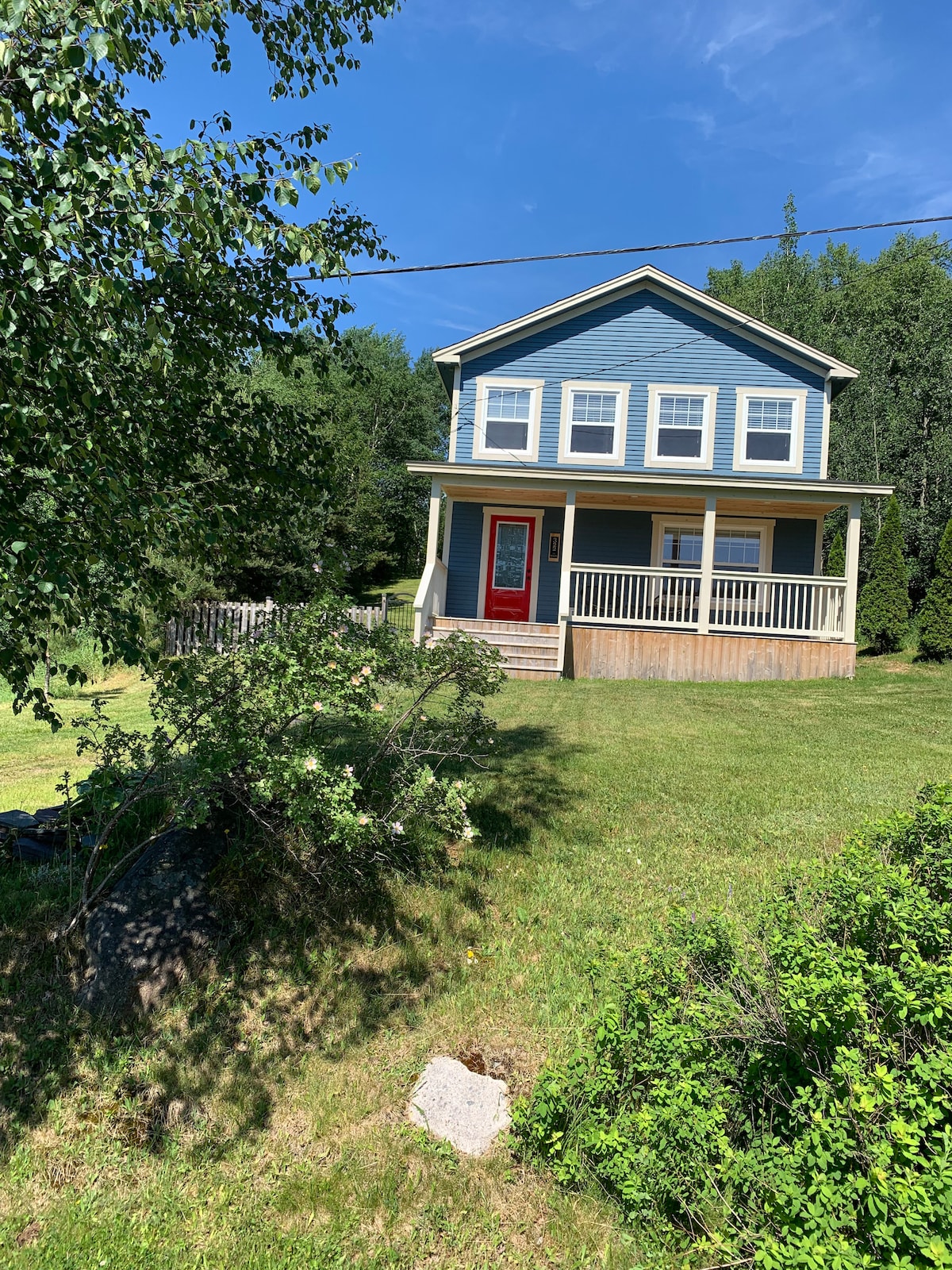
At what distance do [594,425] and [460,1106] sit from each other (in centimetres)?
1431

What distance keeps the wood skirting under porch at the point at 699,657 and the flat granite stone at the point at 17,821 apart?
913 cm

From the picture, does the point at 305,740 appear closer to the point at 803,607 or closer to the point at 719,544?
the point at 803,607

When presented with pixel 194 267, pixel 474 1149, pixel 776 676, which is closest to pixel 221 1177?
pixel 474 1149

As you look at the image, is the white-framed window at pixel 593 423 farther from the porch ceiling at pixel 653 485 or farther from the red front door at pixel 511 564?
the red front door at pixel 511 564

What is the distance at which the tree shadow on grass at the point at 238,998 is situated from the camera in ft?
10.6

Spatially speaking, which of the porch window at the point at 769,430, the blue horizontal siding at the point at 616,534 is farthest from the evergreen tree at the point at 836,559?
the blue horizontal siding at the point at 616,534

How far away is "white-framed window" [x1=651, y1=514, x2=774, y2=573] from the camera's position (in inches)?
627

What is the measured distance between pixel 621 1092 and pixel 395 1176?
2.93 feet

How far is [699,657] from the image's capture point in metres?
13.0

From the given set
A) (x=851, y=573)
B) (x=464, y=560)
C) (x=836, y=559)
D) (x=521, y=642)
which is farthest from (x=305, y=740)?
(x=836, y=559)

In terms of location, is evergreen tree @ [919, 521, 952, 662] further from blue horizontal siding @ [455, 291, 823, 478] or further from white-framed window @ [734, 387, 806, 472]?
blue horizontal siding @ [455, 291, 823, 478]

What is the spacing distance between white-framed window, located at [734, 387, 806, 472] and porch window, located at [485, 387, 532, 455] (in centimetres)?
428

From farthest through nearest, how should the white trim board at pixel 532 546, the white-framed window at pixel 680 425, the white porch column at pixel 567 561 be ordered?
the white trim board at pixel 532 546 → the white-framed window at pixel 680 425 → the white porch column at pixel 567 561

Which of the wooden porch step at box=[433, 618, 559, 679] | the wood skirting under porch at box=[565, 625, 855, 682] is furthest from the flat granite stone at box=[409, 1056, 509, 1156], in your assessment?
the wood skirting under porch at box=[565, 625, 855, 682]
